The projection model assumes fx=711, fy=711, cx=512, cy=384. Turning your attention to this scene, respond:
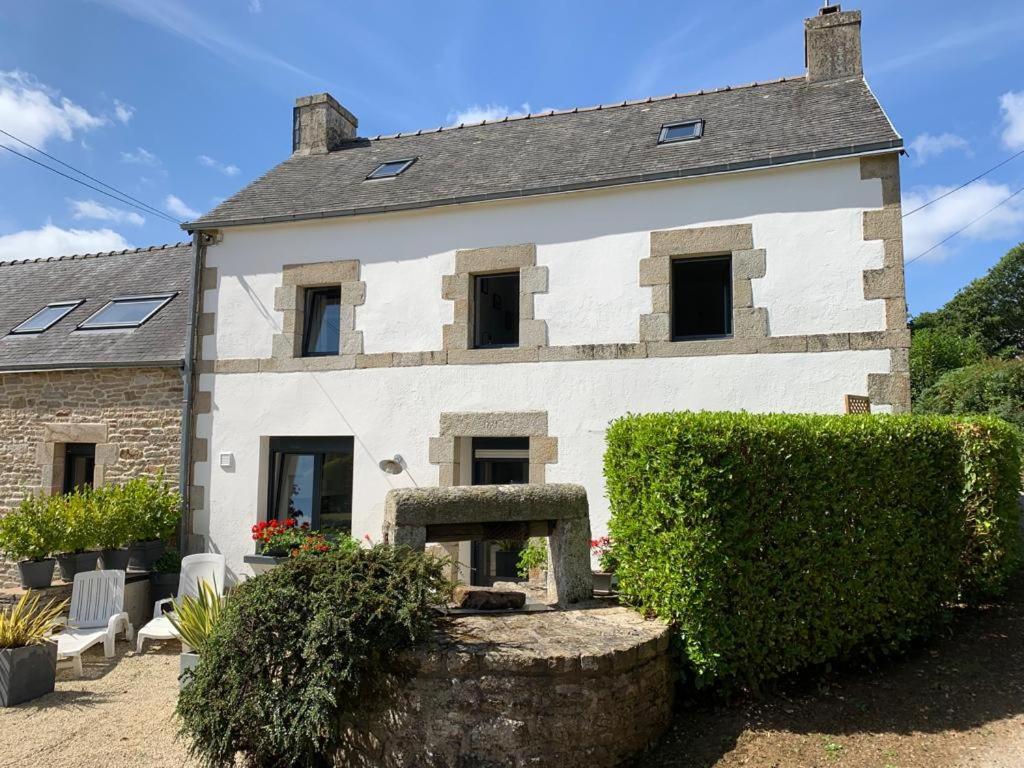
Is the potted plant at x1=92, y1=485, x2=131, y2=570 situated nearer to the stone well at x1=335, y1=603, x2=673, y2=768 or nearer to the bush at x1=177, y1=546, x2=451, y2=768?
the bush at x1=177, y1=546, x2=451, y2=768

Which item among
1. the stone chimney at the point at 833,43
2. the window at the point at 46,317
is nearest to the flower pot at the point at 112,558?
the window at the point at 46,317

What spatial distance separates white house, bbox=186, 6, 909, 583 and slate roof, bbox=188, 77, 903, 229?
0.04m

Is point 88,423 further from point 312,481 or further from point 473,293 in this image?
point 473,293

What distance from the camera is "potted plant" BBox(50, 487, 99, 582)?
310 inches

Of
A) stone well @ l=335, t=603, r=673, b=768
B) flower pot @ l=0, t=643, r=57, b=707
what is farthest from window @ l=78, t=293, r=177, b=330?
stone well @ l=335, t=603, r=673, b=768

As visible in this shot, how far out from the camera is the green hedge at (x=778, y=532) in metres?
4.32

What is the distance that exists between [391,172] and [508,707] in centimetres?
749

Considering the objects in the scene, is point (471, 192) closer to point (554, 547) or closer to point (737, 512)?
point (554, 547)

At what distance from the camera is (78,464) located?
31.9 ft

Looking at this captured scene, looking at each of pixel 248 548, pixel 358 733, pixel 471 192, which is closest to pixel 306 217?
pixel 471 192

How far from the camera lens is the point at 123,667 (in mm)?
6695

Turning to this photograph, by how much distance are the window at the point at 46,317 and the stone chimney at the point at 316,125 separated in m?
4.35

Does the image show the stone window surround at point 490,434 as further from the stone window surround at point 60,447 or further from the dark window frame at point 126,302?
the dark window frame at point 126,302

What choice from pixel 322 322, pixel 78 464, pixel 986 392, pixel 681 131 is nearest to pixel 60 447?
pixel 78 464
